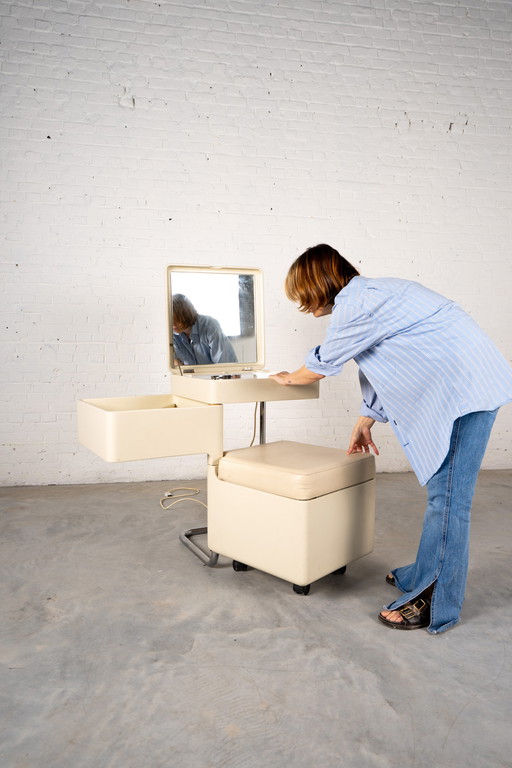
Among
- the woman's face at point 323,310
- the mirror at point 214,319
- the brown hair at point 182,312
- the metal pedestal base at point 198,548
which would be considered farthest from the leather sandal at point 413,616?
the brown hair at point 182,312

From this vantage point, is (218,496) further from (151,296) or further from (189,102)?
(189,102)

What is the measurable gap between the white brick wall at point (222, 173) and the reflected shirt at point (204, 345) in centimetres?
113

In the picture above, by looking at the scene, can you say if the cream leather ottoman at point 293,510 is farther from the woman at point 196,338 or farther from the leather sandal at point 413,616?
the woman at point 196,338

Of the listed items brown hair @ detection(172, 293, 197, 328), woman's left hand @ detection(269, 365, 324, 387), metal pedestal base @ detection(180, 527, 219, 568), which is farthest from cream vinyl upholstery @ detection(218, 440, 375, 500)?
brown hair @ detection(172, 293, 197, 328)

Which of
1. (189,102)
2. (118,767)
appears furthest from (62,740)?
(189,102)

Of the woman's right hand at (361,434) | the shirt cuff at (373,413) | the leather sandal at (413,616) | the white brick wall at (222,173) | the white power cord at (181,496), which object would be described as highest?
the white brick wall at (222,173)

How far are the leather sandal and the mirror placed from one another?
3.75 ft

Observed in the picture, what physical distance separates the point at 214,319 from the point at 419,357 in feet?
3.25

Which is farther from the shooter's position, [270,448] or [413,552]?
[413,552]

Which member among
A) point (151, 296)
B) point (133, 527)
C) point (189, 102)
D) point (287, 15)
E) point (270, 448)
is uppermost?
point (287, 15)

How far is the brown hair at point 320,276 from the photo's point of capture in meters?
1.78

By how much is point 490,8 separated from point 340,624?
3.92 m

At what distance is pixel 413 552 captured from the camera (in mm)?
2314

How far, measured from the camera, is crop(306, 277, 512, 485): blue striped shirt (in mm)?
Answer: 1581
